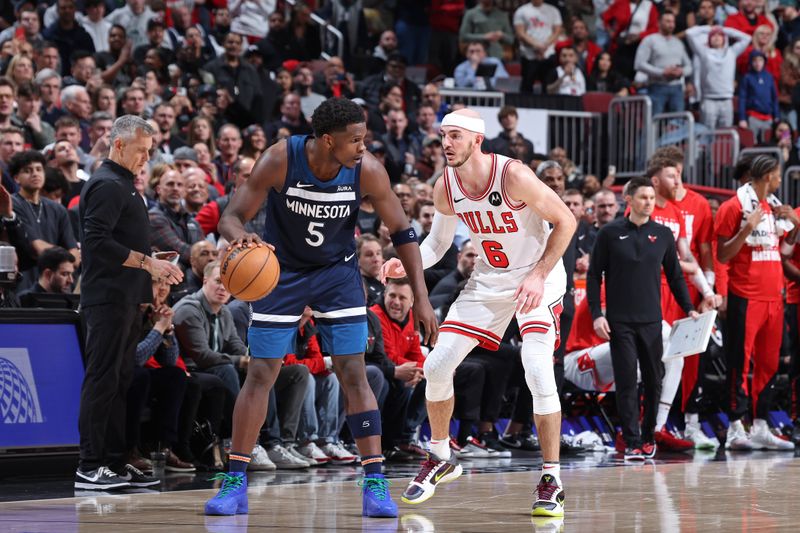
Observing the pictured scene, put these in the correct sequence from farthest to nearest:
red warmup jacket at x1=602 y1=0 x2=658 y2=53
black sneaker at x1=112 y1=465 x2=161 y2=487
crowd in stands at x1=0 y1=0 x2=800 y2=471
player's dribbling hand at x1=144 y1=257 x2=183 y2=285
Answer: red warmup jacket at x1=602 y1=0 x2=658 y2=53 < crowd in stands at x1=0 y1=0 x2=800 y2=471 < black sneaker at x1=112 y1=465 x2=161 y2=487 < player's dribbling hand at x1=144 y1=257 x2=183 y2=285

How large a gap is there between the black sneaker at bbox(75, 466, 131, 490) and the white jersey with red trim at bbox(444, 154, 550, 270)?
2.67 meters

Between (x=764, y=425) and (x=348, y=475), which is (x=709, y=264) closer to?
(x=764, y=425)

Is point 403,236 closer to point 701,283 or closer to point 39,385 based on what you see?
point 39,385

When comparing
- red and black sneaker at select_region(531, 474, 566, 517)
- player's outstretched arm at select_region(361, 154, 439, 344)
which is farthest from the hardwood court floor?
player's outstretched arm at select_region(361, 154, 439, 344)

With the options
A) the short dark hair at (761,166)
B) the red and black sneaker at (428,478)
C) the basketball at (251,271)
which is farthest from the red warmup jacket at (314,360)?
the short dark hair at (761,166)

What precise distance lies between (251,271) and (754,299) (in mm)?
6802

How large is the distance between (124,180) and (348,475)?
2559 millimetres

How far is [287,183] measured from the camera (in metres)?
6.65

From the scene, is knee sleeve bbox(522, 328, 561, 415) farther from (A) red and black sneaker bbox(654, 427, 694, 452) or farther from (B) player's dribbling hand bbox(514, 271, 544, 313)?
(A) red and black sneaker bbox(654, 427, 694, 452)

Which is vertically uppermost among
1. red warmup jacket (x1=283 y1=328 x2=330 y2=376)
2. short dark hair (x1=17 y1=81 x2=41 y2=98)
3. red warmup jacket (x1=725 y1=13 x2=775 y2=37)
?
red warmup jacket (x1=725 y1=13 x2=775 y2=37)

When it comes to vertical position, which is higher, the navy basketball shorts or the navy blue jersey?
the navy blue jersey

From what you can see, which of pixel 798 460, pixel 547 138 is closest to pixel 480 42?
pixel 547 138

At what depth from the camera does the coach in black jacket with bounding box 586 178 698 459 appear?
10891mm

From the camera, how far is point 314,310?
6.84 m
